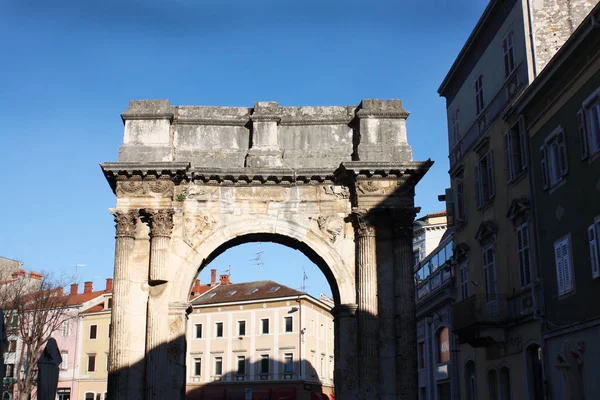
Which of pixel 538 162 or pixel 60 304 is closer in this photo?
pixel 538 162

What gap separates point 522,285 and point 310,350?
89.0ft

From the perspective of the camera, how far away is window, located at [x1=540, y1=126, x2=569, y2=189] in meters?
16.8

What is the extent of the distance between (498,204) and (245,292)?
2844cm

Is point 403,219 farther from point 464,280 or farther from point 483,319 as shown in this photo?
point 464,280

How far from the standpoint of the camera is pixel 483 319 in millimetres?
20609

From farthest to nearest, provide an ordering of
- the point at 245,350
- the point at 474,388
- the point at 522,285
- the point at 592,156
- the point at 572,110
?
the point at 245,350 → the point at 474,388 → the point at 522,285 → the point at 572,110 → the point at 592,156

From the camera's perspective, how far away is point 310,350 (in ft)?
148

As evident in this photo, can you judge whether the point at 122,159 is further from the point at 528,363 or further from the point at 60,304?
the point at 60,304

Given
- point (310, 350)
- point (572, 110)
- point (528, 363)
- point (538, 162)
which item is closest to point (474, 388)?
point (528, 363)

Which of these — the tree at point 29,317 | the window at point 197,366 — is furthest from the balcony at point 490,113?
the window at point 197,366

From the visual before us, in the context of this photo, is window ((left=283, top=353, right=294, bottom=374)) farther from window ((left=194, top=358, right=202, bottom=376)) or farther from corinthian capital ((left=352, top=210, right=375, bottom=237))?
corinthian capital ((left=352, top=210, right=375, bottom=237))

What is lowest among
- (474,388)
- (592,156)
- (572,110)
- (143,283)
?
(474,388)

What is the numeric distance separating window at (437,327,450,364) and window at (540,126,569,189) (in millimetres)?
10549

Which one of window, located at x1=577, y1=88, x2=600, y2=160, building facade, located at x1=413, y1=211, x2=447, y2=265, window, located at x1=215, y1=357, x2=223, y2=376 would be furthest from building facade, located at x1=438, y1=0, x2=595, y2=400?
window, located at x1=215, y1=357, x2=223, y2=376
